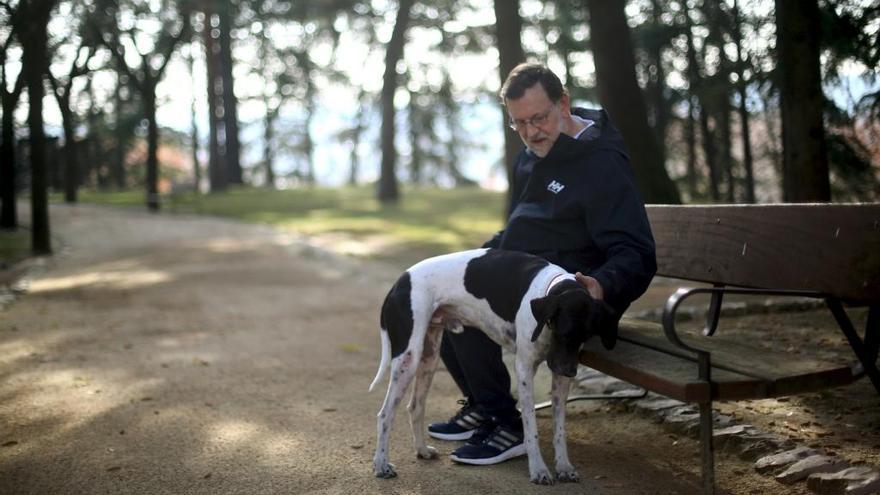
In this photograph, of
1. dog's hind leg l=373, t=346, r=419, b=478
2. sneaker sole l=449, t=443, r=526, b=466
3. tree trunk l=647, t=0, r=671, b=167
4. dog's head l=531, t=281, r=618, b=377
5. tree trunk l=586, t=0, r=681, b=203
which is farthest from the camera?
tree trunk l=647, t=0, r=671, b=167

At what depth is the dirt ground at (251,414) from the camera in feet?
13.4

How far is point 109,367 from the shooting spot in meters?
6.55

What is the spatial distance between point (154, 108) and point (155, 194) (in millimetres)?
2914

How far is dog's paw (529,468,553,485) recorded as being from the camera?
3898mm

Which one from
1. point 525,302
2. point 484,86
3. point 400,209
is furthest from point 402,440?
point 484,86

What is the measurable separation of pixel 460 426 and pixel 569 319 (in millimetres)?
1539

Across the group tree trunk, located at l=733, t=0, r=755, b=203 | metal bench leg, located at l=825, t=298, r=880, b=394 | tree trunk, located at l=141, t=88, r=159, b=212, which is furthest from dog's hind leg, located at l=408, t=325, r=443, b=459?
tree trunk, located at l=141, t=88, r=159, b=212

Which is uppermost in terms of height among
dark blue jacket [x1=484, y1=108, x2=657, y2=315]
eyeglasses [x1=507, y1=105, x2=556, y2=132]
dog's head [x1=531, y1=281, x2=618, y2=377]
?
eyeglasses [x1=507, y1=105, x2=556, y2=132]

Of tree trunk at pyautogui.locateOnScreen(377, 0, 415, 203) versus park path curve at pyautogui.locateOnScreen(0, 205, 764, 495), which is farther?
tree trunk at pyautogui.locateOnScreen(377, 0, 415, 203)

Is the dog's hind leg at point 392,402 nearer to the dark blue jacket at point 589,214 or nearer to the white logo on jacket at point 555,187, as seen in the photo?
the dark blue jacket at point 589,214

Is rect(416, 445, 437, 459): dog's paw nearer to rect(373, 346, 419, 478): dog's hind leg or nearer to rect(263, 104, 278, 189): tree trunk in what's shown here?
rect(373, 346, 419, 478): dog's hind leg

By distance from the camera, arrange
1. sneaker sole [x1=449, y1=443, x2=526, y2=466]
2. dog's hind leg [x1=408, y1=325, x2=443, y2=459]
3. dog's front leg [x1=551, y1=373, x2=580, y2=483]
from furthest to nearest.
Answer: dog's hind leg [x1=408, y1=325, x2=443, y2=459], sneaker sole [x1=449, y1=443, x2=526, y2=466], dog's front leg [x1=551, y1=373, x2=580, y2=483]

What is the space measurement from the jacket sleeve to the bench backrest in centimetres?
81

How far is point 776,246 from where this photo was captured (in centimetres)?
431
